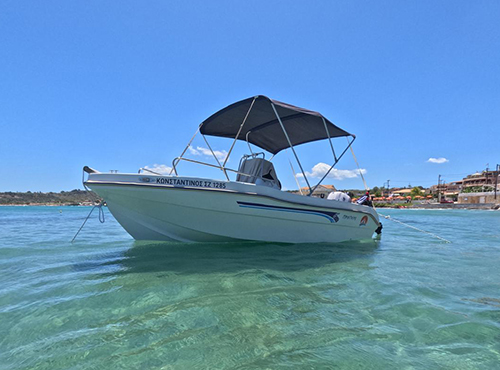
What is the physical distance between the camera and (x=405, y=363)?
2.01 metres

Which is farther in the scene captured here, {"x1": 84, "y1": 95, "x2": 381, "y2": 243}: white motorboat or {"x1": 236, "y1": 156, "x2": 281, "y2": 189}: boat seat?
{"x1": 236, "y1": 156, "x2": 281, "y2": 189}: boat seat

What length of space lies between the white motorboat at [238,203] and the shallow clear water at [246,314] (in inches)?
32.0

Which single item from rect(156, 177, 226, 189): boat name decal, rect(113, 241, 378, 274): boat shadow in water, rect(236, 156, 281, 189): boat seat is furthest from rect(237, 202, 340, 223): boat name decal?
rect(236, 156, 281, 189): boat seat

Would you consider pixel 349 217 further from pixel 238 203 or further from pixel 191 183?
pixel 191 183

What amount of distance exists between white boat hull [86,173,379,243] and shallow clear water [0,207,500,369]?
0.76 metres

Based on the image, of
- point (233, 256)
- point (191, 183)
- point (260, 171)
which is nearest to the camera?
point (191, 183)

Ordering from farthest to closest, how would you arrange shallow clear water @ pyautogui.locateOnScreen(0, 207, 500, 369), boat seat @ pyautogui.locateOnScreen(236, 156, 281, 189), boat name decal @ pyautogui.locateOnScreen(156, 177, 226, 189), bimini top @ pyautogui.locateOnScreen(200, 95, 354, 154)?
boat seat @ pyautogui.locateOnScreen(236, 156, 281, 189) < bimini top @ pyautogui.locateOnScreen(200, 95, 354, 154) < boat name decal @ pyautogui.locateOnScreen(156, 177, 226, 189) < shallow clear water @ pyautogui.locateOnScreen(0, 207, 500, 369)

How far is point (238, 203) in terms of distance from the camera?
5.59 m

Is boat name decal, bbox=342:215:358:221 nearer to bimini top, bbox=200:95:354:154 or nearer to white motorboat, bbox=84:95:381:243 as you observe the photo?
white motorboat, bbox=84:95:381:243

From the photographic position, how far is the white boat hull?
17.1ft

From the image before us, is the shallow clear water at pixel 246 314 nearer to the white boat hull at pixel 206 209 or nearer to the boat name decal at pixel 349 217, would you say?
the white boat hull at pixel 206 209

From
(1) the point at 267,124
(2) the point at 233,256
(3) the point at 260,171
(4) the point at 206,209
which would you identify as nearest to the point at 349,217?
(3) the point at 260,171

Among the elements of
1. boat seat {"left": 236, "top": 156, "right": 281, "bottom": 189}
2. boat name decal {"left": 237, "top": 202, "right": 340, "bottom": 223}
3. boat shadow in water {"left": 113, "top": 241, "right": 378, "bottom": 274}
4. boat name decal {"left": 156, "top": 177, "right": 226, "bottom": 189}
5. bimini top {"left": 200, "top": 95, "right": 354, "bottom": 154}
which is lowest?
boat shadow in water {"left": 113, "top": 241, "right": 378, "bottom": 274}

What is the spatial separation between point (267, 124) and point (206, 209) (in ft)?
11.2
